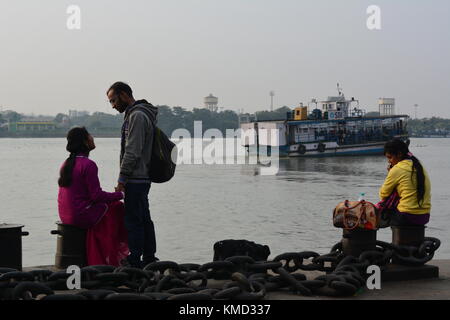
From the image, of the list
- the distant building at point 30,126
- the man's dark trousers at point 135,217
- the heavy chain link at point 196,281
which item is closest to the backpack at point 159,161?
the man's dark trousers at point 135,217

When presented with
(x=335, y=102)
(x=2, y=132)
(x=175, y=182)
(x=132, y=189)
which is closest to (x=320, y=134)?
(x=335, y=102)

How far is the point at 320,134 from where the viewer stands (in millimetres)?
49156

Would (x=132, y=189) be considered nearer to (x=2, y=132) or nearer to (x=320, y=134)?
(x=320, y=134)

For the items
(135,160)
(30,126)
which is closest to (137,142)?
(135,160)

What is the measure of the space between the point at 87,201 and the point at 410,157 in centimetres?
263

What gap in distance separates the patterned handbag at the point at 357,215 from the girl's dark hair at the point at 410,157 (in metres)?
0.54

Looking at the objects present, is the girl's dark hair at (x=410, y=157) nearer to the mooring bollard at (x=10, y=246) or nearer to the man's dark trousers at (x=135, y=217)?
the man's dark trousers at (x=135, y=217)

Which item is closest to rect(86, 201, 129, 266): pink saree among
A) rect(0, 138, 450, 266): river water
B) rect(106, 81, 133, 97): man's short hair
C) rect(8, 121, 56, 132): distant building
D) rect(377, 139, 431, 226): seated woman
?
rect(106, 81, 133, 97): man's short hair

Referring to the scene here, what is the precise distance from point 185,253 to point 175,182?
67.7 feet

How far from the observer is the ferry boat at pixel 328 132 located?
47.8 meters

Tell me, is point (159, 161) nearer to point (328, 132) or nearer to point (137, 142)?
point (137, 142)
